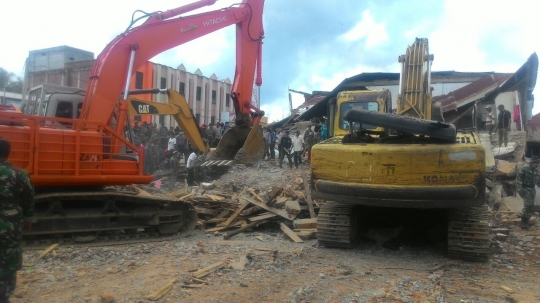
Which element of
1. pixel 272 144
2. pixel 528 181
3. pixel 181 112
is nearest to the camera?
pixel 181 112

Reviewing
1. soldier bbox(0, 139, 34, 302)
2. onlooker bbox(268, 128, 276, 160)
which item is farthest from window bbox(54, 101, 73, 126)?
onlooker bbox(268, 128, 276, 160)

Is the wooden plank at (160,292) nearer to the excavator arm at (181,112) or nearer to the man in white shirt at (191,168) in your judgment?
the excavator arm at (181,112)

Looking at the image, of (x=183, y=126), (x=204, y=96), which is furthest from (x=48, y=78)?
(x=183, y=126)

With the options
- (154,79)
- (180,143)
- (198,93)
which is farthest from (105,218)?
(198,93)

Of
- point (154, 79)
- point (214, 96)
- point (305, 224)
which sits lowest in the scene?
point (305, 224)

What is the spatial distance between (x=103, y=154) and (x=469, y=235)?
18.0ft

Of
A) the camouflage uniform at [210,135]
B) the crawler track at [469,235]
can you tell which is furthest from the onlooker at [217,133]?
the crawler track at [469,235]

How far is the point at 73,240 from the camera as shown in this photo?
7.28 metres

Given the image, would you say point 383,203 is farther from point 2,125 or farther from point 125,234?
point 2,125

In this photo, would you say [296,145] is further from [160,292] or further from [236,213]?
[160,292]

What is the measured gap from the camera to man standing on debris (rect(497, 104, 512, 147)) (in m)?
14.5

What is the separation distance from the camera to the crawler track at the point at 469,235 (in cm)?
621

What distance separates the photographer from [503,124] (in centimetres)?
1480

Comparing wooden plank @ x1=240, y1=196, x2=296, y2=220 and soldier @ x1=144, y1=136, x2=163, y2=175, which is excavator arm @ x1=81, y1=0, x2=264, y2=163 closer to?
wooden plank @ x1=240, y1=196, x2=296, y2=220
